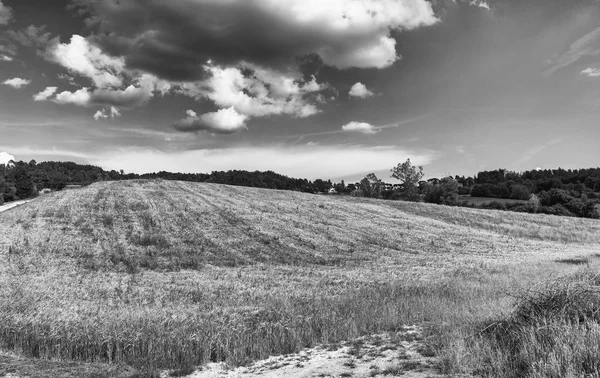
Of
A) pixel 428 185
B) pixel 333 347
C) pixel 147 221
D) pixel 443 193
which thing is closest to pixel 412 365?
pixel 333 347

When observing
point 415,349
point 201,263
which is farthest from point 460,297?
point 201,263

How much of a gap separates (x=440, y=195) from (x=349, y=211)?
60.5m

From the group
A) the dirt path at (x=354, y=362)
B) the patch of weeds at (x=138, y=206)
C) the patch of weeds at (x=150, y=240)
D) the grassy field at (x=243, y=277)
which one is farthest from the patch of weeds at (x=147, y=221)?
the dirt path at (x=354, y=362)

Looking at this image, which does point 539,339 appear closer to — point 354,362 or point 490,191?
point 354,362

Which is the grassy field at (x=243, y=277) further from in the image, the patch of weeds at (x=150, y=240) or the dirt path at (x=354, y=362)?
the dirt path at (x=354, y=362)

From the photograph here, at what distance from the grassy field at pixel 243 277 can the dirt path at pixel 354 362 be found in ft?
1.55

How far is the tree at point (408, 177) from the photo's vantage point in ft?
350

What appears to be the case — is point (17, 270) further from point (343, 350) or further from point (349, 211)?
point (349, 211)

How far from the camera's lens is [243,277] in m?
21.2

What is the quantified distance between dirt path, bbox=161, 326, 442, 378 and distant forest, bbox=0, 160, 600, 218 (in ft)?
273

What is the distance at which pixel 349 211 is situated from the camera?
53094 mm

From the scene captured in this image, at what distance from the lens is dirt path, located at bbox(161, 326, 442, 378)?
8031mm

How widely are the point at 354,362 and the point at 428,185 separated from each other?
111 m

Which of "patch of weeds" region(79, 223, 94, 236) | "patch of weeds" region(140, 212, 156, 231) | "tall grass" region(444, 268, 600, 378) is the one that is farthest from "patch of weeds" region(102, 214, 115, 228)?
"tall grass" region(444, 268, 600, 378)
